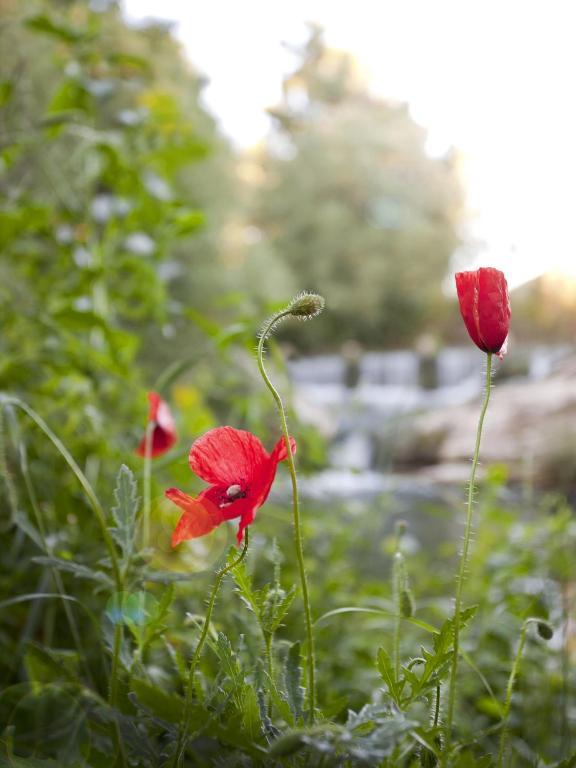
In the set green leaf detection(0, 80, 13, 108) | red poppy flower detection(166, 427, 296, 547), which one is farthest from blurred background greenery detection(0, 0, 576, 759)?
red poppy flower detection(166, 427, 296, 547)

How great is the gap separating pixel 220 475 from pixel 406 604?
0.09 meters

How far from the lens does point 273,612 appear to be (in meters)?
0.25

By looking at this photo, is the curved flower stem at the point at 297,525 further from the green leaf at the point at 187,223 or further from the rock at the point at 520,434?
the rock at the point at 520,434

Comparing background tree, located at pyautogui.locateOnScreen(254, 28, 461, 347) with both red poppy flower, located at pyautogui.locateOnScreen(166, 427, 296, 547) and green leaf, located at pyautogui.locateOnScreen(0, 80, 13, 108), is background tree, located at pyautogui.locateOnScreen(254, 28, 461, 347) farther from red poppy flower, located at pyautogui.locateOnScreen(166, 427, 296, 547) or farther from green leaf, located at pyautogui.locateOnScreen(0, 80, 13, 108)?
red poppy flower, located at pyautogui.locateOnScreen(166, 427, 296, 547)

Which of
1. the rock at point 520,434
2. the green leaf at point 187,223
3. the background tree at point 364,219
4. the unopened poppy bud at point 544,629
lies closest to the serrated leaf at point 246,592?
the unopened poppy bud at point 544,629

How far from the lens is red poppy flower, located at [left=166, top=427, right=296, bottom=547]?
28cm

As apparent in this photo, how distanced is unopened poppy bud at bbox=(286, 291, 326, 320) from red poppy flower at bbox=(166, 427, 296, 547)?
0.05 meters

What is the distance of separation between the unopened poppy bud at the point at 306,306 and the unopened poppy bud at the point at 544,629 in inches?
6.1

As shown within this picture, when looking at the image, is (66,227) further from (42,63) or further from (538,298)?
(538,298)

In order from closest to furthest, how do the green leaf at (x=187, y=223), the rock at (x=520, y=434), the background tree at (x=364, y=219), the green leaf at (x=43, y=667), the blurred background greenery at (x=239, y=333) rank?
the green leaf at (x=43, y=667)
the blurred background greenery at (x=239, y=333)
the green leaf at (x=187, y=223)
the rock at (x=520, y=434)
the background tree at (x=364, y=219)

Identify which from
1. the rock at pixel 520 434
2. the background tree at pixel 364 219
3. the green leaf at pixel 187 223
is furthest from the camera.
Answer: the background tree at pixel 364 219

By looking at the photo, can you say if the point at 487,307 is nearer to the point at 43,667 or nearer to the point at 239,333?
the point at 43,667

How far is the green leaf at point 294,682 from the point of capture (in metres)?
0.26

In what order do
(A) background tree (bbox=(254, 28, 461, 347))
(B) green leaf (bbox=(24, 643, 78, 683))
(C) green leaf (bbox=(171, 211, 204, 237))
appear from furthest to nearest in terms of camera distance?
(A) background tree (bbox=(254, 28, 461, 347)) < (C) green leaf (bbox=(171, 211, 204, 237)) < (B) green leaf (bbox=(24, 643, 78, 683))
